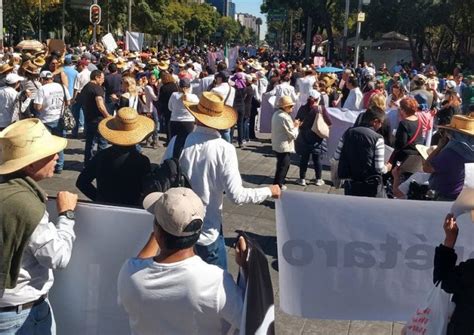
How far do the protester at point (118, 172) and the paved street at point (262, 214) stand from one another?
158 centimetres

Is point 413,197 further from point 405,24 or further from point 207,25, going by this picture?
point 207,25

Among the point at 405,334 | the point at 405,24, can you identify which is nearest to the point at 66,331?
the point at 405,334

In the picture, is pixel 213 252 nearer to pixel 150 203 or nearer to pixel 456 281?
pixel 150 203

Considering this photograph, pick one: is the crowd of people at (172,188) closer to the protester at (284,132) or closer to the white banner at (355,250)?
the protester at (284,132)

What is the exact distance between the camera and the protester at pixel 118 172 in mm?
4336

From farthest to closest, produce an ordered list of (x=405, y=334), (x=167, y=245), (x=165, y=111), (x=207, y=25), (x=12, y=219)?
(x=207, y=25) < (x=165, y=111) < (x=405, y=334) < (x=12, y=219) < (x=167, y=245)

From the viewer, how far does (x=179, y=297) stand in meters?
2.47

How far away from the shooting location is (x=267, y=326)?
2.76 metres

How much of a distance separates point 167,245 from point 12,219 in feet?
2.42

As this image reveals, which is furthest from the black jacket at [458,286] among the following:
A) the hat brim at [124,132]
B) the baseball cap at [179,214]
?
the hat brim at [124,132]

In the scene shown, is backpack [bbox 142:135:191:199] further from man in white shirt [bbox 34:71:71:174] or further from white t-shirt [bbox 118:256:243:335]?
→ man in white shirt [bbox 34:71:71:174]

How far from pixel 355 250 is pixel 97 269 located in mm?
1593

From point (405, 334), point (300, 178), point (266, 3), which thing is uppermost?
point (266, 3)

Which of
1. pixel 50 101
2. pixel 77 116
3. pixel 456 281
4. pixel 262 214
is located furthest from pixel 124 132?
pixel 77 116
